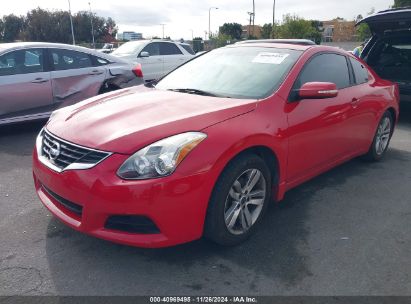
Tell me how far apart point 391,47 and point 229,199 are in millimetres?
7009

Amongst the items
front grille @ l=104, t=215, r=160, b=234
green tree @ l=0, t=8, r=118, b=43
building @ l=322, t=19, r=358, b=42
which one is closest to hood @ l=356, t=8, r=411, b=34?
front grille @ l=104, t=215, r=160, b=234

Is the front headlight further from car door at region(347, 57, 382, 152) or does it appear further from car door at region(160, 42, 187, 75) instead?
car door at region(160, 42, 187, 75)

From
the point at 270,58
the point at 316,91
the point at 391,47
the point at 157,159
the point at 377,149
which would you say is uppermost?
Result: the point at 391,47

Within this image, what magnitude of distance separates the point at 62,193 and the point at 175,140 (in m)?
0.87

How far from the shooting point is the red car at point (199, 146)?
242 centimetres

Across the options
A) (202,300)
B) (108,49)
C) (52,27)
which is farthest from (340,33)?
(202,300)

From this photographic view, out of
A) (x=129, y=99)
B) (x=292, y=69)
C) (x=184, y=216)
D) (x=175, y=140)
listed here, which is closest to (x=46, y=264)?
(x=184, y=216)

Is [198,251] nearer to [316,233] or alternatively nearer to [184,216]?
[184,216]

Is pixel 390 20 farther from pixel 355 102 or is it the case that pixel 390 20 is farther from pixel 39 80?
pixel 39 80

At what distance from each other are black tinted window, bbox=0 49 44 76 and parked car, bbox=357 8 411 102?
5.95m

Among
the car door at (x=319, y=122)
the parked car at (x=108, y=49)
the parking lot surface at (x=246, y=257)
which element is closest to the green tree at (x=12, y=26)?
the parked car at (x=108, y=49)

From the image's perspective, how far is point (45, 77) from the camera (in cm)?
611

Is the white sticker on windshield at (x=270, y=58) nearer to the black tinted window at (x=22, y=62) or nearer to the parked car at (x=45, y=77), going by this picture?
the parked car at (x=45, y=77)

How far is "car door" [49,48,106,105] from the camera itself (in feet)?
20.5
